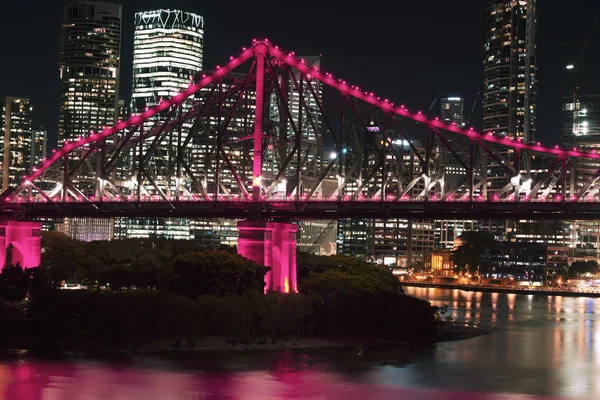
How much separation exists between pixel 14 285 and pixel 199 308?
12.7 meters

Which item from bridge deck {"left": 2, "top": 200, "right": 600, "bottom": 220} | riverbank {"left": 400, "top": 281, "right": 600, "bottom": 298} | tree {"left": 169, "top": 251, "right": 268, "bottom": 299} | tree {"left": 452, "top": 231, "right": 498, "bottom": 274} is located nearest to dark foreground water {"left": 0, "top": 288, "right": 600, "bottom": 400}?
tree {"left": 169, "top": 251, "right": 268, "bottom": 299}

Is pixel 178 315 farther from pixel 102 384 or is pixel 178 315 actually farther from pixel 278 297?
pixel 102 384

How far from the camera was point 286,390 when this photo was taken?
1810 inches

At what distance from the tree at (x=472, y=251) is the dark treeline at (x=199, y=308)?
10233 cm

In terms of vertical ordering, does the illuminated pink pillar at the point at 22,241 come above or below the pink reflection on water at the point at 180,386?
above

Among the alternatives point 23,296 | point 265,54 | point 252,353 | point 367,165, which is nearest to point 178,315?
point 252,353

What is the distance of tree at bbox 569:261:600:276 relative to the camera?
179750 mm

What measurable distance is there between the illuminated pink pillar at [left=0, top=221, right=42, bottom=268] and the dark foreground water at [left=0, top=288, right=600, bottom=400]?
101 feet

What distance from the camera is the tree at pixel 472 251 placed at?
586 feet

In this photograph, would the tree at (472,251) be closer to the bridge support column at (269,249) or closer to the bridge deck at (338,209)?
the bridge deck at (338,209)

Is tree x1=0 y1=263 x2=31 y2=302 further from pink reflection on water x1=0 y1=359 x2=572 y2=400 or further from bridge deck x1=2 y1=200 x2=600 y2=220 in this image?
pink reflection on water x1=0 y1=359 x2=572 y2=400

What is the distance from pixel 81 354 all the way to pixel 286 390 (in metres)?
12.8

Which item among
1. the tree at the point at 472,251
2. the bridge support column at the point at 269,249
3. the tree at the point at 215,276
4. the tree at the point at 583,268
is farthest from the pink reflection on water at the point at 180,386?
the tree at the point at 583,268

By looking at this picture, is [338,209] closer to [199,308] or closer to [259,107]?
[259,107]
